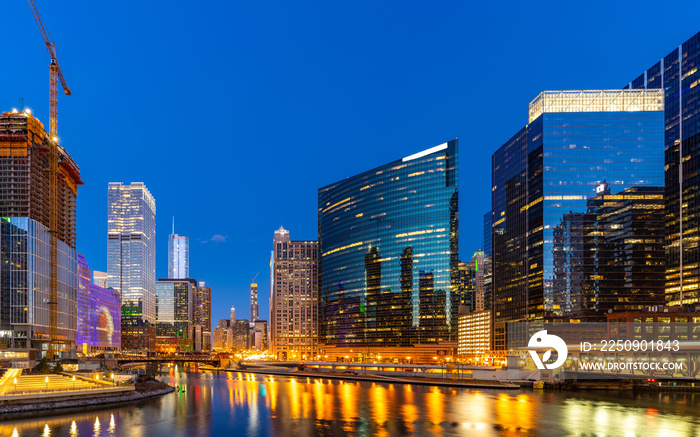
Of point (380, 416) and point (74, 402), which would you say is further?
point (74, 402)

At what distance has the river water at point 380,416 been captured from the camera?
83500 mm

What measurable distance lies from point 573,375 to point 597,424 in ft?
269

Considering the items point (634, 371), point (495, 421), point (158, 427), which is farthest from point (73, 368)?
point (634, 371)

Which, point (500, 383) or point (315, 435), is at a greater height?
point (315, 435)

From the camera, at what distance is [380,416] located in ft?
322

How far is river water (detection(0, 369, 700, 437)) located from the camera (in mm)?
83500

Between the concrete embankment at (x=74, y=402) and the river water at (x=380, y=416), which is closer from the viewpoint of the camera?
the river water at (x=380, y=416)

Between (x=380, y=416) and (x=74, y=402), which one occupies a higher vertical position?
(x=74, y=402)

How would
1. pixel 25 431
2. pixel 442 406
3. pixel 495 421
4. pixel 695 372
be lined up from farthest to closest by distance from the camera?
pixel 695 372 < pixel 442 406 < pixel 495 421 < pixel 25 431

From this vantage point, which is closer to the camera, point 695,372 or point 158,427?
point 158,427

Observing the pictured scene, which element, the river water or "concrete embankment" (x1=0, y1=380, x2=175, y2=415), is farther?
"concrete embankment" (x1=0, y1=380, x2=175, y2=415)

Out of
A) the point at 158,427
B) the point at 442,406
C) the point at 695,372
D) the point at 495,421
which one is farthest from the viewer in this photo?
the point at 695,372

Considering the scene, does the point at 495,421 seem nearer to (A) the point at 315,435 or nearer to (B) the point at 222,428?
(A) the point at 315,435

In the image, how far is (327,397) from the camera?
5285 inches
